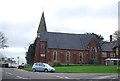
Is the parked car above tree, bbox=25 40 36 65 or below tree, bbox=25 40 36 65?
below

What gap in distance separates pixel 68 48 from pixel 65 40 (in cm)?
374

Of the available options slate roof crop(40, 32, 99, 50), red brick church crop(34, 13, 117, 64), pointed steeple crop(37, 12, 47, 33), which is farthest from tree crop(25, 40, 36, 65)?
slate roof crop(40, 32, 99, 50)

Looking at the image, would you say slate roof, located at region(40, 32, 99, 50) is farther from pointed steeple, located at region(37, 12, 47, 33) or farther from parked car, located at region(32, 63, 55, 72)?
parked car, located at region(32, 63, 55, 72)

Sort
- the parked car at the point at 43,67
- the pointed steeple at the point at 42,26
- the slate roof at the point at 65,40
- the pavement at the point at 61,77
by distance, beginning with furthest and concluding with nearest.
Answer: the pointed steeple at the point at 42,26, the slate roof at the point at 65,40, the parked car at the point at 43,67, the pavement at the point at 61,77

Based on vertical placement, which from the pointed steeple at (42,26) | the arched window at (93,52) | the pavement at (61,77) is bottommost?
the pavement at (61,77)

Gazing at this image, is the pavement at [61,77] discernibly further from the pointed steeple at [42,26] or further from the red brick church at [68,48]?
the pointed steeple at [42,26]

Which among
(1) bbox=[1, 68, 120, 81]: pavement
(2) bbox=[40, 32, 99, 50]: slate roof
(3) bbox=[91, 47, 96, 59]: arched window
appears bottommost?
(1) bbox=[1, 68, 120, 81]: pavement

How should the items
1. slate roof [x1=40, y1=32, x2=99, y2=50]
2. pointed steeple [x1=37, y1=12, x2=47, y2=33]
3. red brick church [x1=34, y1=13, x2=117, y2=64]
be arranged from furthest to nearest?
1. pointed steeple [x1=37, y1=12, x2=47, y2=33]
2. slate roof [x1=40, y1=32, x2=99, y2=50]
3. red brick church [x1=34, y1=13, x2=117, y2=64]

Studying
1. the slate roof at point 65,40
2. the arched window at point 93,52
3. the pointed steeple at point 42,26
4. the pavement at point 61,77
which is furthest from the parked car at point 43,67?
the pointed steeple at point 42,26

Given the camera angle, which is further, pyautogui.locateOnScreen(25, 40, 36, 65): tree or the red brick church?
pyautogui.locateOnScreen(25, 40, 36, 65): tree

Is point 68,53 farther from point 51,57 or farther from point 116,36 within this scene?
point 116,36

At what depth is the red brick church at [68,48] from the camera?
81.9 metres

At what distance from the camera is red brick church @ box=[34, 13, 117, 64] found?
81.9m

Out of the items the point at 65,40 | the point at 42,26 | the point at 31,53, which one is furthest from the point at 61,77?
the point at 31,53
